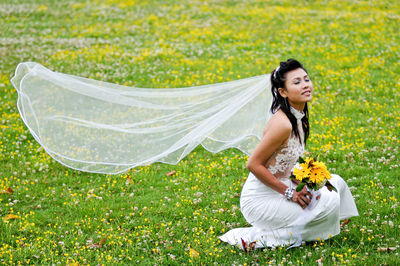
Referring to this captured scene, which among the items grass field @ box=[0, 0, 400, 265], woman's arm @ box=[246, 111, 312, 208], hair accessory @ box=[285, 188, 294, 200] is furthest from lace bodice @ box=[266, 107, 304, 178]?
grass field @ box=[0, 0, 400, 265]

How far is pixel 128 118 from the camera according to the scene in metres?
7.75

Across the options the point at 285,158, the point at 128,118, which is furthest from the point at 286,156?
the point at 128,118

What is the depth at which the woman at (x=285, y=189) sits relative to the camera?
5.80 metres

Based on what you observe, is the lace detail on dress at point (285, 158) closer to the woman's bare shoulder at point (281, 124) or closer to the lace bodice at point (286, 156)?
the lace bodice at point (286, 156)

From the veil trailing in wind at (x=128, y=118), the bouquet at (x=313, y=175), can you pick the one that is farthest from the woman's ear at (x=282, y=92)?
the veil trailing in wind at (x=128, y=118)

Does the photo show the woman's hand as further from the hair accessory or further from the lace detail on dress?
the lace detail on dress

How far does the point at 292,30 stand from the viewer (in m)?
18.3

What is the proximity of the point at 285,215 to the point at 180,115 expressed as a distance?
2.65 meters

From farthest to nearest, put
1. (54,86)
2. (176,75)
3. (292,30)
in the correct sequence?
(292,30) < (176,75) < (54,86)

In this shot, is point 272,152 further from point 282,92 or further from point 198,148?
point 198,148

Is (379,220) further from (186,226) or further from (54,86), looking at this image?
(54,86)

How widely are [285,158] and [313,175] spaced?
53 centimetres

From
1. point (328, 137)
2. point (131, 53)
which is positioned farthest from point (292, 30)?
point (328, 137)

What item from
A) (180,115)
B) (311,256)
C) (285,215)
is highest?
(180,115)
